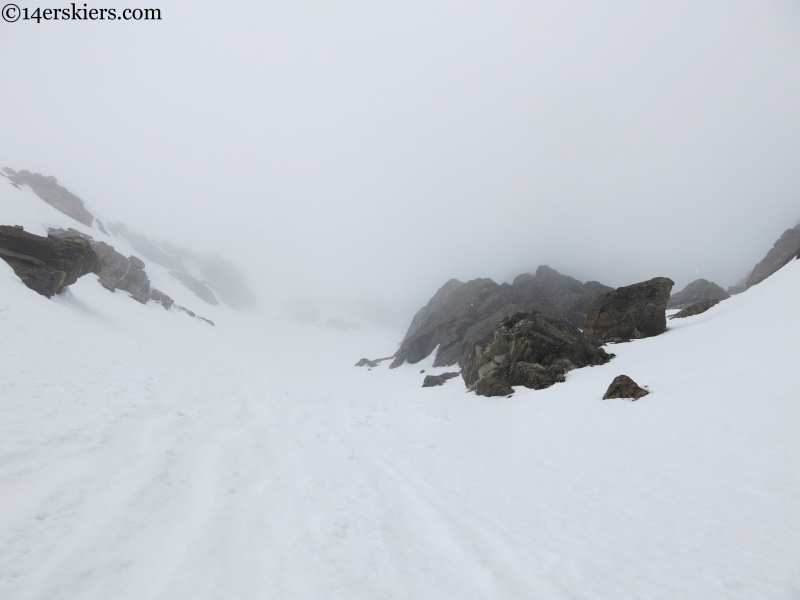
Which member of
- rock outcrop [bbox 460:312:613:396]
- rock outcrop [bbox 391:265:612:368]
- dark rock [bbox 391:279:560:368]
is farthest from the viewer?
rock outcrop [bbox 391:265:612:368]

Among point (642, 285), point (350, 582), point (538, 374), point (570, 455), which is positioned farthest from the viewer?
point (642, 285)

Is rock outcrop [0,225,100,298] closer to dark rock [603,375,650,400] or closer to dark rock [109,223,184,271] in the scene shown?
dark rock [603,375,650,400]

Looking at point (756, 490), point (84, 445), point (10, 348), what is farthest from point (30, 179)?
point (756, 490)

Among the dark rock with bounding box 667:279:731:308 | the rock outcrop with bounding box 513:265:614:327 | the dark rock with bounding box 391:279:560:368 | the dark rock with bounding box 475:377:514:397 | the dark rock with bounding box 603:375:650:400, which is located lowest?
the dark rock with bounding box 475:377:514:397

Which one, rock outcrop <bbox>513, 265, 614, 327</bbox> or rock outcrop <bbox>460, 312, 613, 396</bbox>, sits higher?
rock outcrop <bbox>513, 265, 614, 327</bbox>

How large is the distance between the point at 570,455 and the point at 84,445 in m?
11.3

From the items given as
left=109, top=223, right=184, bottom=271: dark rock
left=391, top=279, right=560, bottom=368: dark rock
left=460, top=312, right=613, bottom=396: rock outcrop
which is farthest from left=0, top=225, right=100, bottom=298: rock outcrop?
left=109, top=223, right=184, bottom=271: dark rock

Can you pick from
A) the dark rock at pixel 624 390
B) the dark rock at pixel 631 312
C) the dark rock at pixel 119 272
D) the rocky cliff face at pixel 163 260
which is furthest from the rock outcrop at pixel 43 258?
the dark rock at pixel 631 312

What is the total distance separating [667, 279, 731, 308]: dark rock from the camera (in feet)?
138

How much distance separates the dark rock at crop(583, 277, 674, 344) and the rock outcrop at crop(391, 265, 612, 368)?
7755 millimetres

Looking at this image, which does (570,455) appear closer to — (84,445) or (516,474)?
(516,474)

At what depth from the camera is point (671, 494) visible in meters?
6.20

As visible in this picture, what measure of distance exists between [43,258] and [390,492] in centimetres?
3030

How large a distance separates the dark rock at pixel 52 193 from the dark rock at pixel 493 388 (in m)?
82.6
